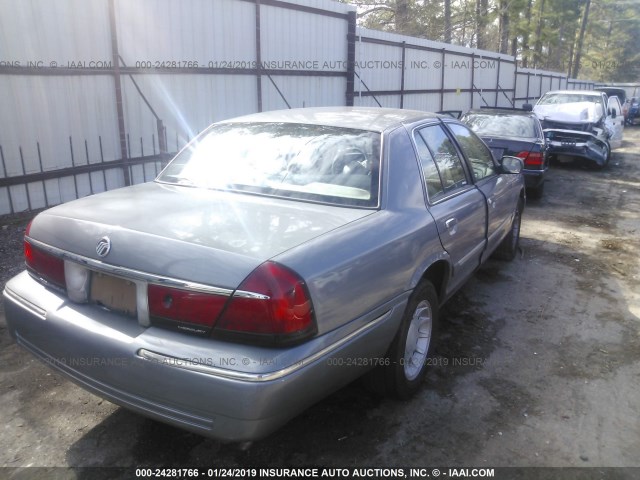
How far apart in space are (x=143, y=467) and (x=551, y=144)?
1186 cm

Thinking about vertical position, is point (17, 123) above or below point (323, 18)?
below

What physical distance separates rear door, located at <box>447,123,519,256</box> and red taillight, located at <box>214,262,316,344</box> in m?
2.53

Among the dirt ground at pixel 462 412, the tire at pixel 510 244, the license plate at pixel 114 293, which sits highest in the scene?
the license plate at pixel 114 293

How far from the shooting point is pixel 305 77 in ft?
34.1

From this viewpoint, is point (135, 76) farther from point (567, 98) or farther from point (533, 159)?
point (567, 98)

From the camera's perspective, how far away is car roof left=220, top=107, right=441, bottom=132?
139 inches

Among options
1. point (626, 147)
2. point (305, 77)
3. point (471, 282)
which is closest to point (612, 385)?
point (471, 282)

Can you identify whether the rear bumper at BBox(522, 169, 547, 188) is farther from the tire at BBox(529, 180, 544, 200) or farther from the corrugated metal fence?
the corrugated metal fence

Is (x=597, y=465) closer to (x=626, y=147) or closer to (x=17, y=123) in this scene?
(x=17, y=123)

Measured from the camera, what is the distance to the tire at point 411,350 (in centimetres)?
306

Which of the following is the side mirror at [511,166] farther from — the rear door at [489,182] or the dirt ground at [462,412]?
the dirt ground at [462,412]

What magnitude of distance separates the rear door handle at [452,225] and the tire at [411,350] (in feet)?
1.36

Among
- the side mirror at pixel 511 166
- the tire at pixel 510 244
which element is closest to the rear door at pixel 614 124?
the tire at pixel 510 244

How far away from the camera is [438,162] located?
3758 millimetres
